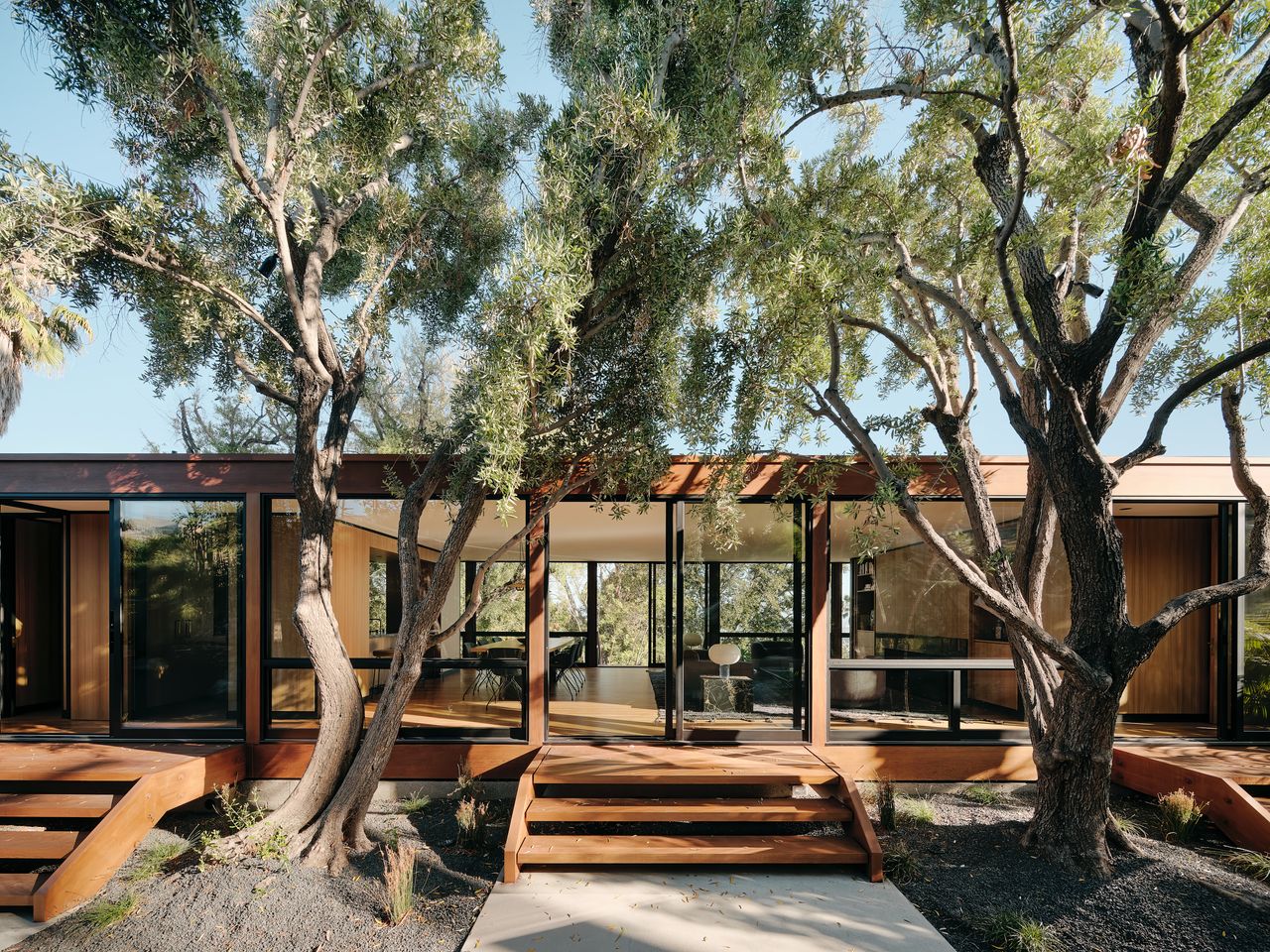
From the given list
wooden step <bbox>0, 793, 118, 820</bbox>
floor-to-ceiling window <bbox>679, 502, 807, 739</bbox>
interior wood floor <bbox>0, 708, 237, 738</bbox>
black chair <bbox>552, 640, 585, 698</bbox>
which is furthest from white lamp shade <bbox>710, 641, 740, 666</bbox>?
wooden step <bbox>0, 793, 118, 820</bbox>

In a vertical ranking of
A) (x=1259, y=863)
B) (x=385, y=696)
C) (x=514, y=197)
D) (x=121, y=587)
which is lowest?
(x=1259, y=863)

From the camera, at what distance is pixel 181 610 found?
6.25m

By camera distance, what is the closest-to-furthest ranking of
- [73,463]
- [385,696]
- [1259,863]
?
[1259,863] < [385,696] < [73,463]

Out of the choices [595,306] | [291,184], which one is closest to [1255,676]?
[595,306]

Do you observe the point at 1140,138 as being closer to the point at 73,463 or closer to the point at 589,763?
the point at 589,763

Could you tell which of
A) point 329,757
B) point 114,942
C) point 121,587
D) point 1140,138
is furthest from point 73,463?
point 1140,138

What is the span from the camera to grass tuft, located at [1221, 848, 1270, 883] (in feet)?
15.0

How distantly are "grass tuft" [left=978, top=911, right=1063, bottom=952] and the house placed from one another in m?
2.11

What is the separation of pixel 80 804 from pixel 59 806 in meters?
0.14

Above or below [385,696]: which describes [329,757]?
below

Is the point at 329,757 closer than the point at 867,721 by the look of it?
Yes

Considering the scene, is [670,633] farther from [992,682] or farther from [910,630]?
[992,682]

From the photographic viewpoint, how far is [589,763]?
5629 mm

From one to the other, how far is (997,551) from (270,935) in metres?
5.07
